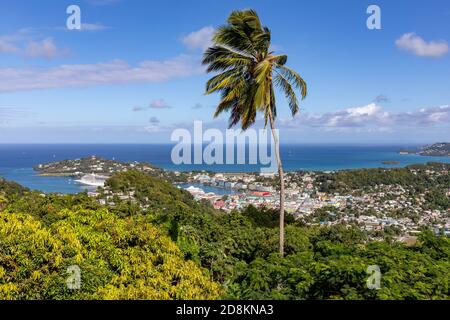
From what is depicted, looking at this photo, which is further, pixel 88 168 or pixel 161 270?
pixel 88 168

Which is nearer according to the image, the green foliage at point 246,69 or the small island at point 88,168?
the green foliage at point 246,69

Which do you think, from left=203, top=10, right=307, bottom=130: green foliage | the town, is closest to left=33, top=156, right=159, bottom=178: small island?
the town

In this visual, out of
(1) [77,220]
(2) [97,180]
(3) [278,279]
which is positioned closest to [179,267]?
(3) [278,279]

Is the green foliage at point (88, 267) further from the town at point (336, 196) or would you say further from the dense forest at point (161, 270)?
the town at point (336, 196)

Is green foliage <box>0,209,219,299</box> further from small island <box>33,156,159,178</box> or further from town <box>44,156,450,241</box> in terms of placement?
small island <box>33,156,159,178</box>

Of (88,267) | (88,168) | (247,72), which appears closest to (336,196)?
(247,72)

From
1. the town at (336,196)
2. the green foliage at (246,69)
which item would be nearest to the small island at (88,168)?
the town at (336,196)

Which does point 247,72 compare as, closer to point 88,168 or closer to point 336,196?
point 336,196

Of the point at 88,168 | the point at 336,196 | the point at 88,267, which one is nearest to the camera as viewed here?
the point at 88,267
